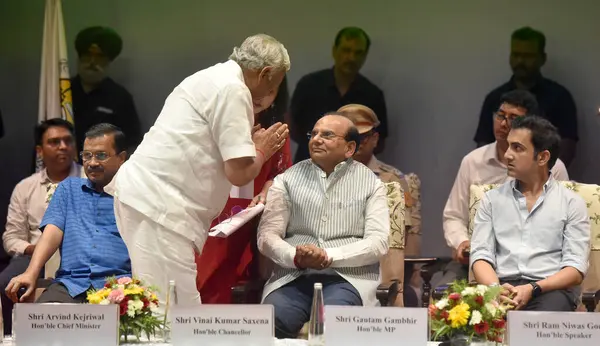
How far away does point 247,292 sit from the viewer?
3.50 m

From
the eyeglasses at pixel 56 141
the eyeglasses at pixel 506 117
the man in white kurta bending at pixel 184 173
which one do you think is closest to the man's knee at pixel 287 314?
the man in white kurta bending at pixel 184 173

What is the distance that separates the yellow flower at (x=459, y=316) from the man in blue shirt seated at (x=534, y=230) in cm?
99

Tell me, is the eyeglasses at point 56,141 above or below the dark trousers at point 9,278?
above

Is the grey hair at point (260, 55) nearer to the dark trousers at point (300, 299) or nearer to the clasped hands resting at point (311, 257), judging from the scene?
the clasped hands resting at point (311, 257)

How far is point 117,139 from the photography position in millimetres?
3586

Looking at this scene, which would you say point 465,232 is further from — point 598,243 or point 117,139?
point 117,139

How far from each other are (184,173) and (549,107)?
2907 mm

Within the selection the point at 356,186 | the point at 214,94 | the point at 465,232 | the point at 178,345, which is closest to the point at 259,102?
the point at 214,94

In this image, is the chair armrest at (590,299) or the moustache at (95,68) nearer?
the chair armrest at (590,299)

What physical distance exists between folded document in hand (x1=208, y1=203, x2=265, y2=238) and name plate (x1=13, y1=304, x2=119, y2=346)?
0.87 m

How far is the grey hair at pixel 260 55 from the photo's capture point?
9.50 feet

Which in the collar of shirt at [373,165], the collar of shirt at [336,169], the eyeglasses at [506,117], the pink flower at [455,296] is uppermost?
the eyeglasses at [506,117]

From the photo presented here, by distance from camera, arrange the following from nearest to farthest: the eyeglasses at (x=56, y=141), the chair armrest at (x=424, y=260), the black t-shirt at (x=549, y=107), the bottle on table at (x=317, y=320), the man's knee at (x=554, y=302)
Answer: the bottle on table at (x=317, y=320)
the man's knee at (x=554, y=302)
the chair armrest at (x=424, y=260)
the eyeglasses at (x=56, y=141)
the black t-shirt at (x=549, y=107)

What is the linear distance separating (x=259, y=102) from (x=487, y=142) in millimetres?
2328
